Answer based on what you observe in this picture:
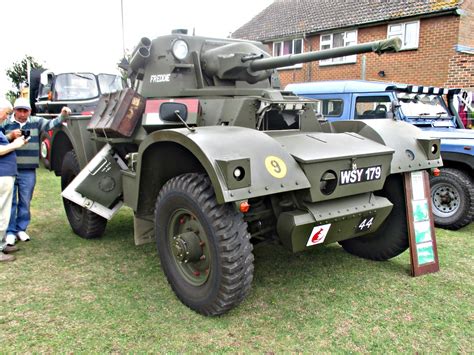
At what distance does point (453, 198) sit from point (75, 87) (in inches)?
Answer: 355

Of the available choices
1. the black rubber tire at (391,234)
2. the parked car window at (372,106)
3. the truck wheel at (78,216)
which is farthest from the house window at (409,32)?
the truck wheel at (78,216)

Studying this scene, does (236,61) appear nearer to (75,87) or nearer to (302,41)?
(75,87)

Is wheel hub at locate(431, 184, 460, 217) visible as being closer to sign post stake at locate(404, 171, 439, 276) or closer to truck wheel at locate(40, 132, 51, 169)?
sign post stake at locate(404, 171, 439, 276)

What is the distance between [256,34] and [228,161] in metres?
18.4

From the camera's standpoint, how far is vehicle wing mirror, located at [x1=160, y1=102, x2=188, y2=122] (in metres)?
4.12

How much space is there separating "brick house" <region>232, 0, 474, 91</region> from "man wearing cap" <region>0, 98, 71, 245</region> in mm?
11957

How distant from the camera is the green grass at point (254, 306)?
3.21 m

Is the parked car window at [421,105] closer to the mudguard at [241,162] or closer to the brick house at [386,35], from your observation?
the mudguard at [241,162]

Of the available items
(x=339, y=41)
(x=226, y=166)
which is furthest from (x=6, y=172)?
(x=339, y=41)

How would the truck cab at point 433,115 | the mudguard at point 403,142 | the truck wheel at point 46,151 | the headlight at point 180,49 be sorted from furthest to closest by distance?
the truck wheel at point 46,151 → the truck cab at point 433,115 → the headlight at point 180,49 → the mudguard at point 403,142

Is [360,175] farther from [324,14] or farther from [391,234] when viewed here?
[324,14]

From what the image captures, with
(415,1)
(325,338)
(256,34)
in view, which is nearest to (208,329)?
(325,338)

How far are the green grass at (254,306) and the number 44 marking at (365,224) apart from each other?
0.55 metres

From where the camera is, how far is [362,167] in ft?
12.0
